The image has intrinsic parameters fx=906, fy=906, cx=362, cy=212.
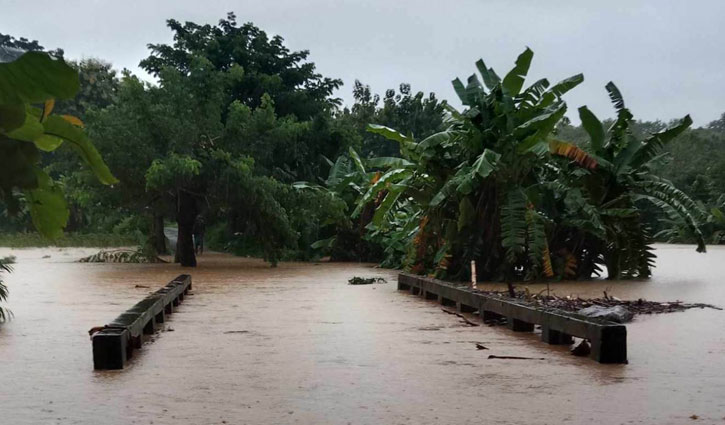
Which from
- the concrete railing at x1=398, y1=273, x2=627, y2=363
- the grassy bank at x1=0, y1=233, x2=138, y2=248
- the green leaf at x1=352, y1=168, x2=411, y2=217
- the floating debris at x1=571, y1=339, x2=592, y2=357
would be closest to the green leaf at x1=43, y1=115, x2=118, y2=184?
the concrete railing at x1=398, y1=273, x2=627, y2=363

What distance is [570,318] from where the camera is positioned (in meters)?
7.83

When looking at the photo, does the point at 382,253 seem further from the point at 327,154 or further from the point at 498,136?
the point at 498,136

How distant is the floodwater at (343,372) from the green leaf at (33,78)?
Answer: 4.10 m

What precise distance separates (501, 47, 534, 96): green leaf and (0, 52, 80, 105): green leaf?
15.2 metres

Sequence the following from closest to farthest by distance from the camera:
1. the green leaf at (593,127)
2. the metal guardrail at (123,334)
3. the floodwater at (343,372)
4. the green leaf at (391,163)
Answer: the floodwater at (343,372), the metal guardrail at (123,334), the green leaf at (593,127), the green leaf at (391,163)

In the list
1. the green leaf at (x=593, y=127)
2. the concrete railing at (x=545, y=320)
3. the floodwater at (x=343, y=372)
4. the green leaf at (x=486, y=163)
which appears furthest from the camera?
the green leaf at (x=593, y=127)

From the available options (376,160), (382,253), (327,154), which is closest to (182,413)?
(376,160)

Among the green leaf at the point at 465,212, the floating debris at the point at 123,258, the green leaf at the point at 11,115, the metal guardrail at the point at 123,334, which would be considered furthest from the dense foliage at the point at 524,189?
the green leaf at the point at 11,115

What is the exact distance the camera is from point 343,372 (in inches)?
264

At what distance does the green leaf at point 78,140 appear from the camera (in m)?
1.18

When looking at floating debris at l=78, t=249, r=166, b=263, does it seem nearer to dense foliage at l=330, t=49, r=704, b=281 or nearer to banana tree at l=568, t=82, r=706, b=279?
dense foliage at l=330, t=49, r=704, b=281

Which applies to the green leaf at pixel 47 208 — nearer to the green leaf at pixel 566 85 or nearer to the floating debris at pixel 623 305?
the floating debris at pixel 623 305

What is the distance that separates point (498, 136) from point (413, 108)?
1254 inches

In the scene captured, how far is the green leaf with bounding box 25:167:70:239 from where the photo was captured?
1.24 meters
